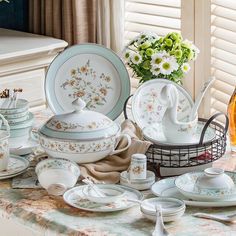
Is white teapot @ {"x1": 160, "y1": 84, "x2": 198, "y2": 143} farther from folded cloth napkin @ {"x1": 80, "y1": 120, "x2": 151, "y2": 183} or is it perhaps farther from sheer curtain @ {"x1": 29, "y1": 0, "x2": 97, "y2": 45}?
sheer curtain @ {"x1": 29, "y1": 0, "x2": 97, "y2": 45}

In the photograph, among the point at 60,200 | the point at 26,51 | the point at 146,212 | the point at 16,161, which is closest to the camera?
the point at 146,212

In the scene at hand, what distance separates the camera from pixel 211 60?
340cm

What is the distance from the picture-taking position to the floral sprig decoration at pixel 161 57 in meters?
2.66

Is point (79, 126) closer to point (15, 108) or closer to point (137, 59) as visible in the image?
point (15, 108)

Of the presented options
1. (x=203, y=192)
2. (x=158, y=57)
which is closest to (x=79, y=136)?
(x=203, y=192)

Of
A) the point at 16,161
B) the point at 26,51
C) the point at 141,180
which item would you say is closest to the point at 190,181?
the point at 141,180

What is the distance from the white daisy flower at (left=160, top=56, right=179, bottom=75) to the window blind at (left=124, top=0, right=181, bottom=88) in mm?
877

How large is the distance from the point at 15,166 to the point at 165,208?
53 centimetres

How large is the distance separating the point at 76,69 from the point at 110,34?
4.21ft

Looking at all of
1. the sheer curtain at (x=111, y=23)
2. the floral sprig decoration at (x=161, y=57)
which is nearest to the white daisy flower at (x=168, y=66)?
the floral sprig decoration at (x=161, y=57)

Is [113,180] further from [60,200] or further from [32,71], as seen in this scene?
[32,71]

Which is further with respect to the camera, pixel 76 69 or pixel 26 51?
pixel 26 51

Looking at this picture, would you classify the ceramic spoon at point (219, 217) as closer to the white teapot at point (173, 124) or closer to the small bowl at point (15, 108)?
the white teapot at point (173, 124)

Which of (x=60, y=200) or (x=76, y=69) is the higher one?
(x=76, y=69)
